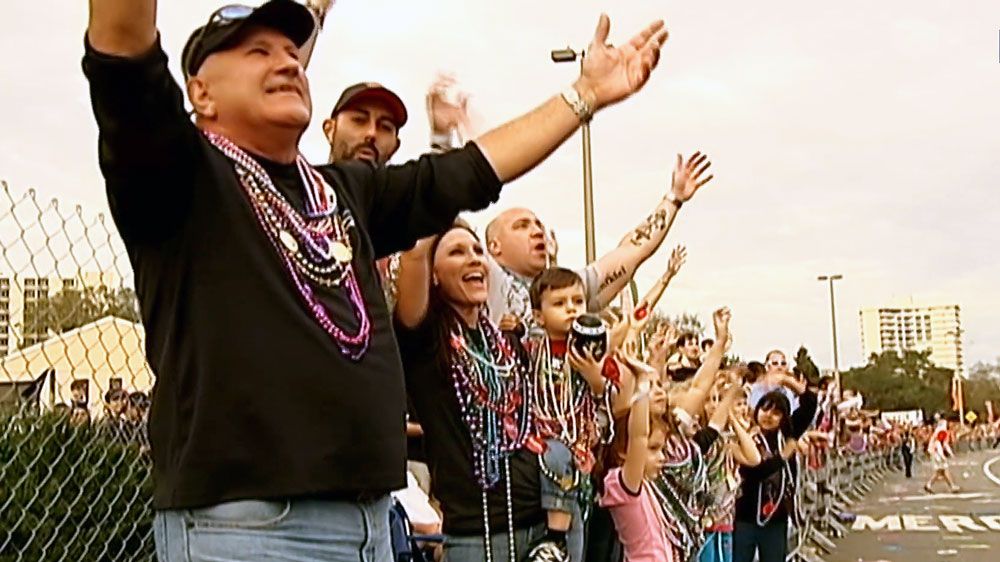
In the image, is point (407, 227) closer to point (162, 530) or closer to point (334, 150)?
point (162, 530)

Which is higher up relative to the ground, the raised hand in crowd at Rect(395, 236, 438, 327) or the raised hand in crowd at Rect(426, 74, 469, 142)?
the raised hand in crowd at Rect(426, 74, 469, 142)

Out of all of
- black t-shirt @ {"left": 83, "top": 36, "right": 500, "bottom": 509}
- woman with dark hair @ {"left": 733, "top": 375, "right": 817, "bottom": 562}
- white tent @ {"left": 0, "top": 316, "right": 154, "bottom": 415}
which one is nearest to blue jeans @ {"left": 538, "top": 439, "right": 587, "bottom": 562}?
white tent @ {"left": 0, "top": 316, "right": 154, "bottom": 415}

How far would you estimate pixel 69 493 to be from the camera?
13.4 ft

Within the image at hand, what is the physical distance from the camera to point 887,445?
35625 mm

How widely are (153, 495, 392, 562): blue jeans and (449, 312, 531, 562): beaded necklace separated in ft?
5.12

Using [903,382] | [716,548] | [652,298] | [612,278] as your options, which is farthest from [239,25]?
[903,382]

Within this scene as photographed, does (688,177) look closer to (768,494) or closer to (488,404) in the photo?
(488,404)

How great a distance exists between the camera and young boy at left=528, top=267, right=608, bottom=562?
4.02 meters

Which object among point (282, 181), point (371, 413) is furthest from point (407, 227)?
point (371, 413)

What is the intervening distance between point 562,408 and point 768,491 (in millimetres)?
4552

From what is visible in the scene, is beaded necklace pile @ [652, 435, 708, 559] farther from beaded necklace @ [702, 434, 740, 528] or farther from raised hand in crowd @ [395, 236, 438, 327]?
raised hand in crowd @ [395, 236, 438, 327]

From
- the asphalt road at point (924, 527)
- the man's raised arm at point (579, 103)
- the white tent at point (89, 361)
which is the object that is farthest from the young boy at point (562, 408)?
the asphalt road at point (924, 527)

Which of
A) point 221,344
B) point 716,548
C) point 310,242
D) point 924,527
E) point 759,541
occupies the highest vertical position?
point 310,242

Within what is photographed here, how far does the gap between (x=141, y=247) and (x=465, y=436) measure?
5.98 feet
